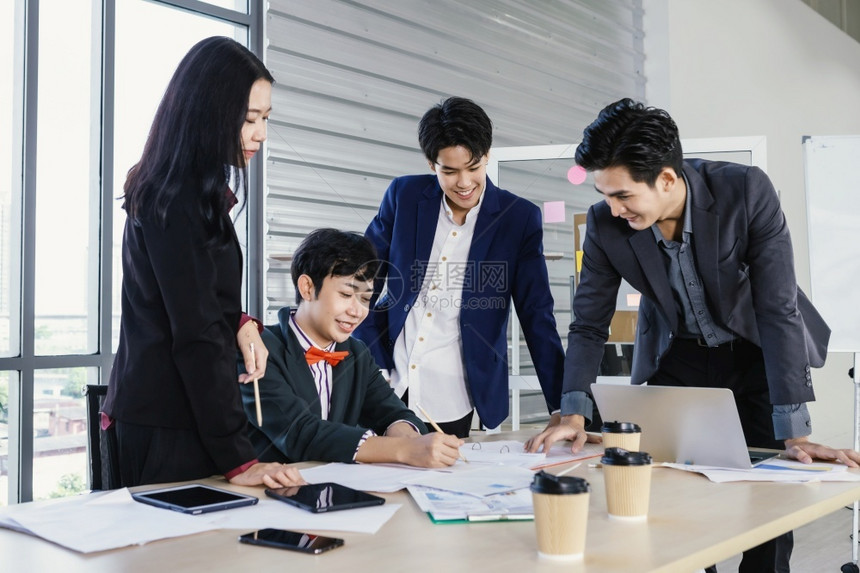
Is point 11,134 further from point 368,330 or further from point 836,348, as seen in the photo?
point 836,348

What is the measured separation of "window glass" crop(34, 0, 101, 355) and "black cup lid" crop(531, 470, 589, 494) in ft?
8.40

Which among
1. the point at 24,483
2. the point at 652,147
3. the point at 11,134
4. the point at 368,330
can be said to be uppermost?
the point at 11,134

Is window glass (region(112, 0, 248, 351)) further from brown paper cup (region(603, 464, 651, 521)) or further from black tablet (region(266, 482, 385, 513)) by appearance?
brown paper cup (region(603, 464, 651, 521))

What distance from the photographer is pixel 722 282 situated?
180 centimetres

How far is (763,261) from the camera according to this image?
68.9 inches

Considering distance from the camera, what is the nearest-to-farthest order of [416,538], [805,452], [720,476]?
[416,538], [720,476], [805,452]

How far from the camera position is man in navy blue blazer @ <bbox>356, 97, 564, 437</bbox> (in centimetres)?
211

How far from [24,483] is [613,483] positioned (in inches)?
97.9

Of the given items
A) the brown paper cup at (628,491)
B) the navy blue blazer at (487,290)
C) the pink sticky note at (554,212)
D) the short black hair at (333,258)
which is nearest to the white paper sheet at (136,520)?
the brown paper cup at (628,491)

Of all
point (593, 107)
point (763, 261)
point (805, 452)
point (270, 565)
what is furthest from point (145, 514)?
point (593, 107)

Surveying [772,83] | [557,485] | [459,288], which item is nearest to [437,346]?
[459,288]

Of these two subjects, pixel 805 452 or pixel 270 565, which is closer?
pixel 270 565

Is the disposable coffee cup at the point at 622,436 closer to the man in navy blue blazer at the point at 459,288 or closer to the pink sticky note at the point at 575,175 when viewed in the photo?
the man in navy blue blazer at the point at 459,288

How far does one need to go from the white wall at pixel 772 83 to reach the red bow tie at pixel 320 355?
12.3ft
